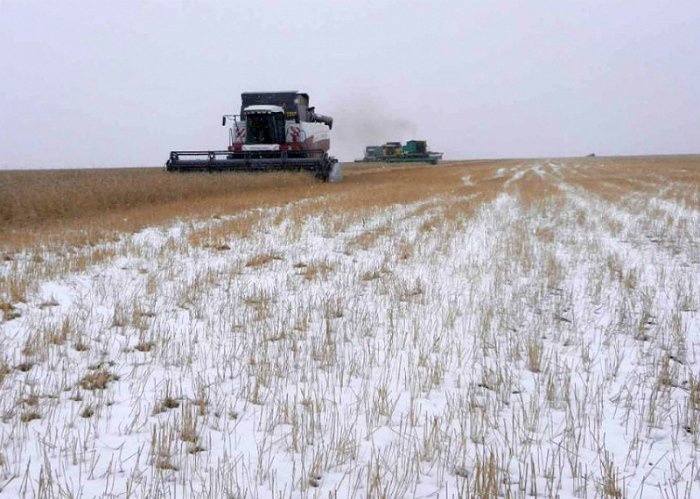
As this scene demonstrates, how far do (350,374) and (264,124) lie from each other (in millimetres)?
20475

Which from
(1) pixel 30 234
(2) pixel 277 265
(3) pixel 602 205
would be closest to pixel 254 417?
(2) pixel 277 265

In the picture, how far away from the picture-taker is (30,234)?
404 inches

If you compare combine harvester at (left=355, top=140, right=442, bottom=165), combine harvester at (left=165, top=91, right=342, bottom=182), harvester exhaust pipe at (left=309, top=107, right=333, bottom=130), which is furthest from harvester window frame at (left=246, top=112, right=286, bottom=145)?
combine harvester at (left=355, top=140, right=442, bottom=165)

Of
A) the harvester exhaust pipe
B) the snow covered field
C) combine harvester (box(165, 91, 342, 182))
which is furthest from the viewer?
the harvester exhaust pipe

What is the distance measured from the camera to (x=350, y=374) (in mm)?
4012

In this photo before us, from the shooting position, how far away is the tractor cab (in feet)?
74.6

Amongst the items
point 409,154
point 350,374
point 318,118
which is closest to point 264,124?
point 318,118

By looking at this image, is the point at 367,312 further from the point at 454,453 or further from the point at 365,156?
the point at 365,156

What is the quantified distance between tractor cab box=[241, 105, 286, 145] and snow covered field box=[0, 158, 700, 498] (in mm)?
15292

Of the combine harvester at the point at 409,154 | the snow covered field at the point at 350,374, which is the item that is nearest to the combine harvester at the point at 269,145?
the snow covered field at the point at 350,374

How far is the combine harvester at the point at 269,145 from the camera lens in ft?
71.3

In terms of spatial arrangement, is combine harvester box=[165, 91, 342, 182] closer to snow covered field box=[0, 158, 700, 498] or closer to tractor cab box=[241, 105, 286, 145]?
tractor cab box=[241, 105, 286, 145]

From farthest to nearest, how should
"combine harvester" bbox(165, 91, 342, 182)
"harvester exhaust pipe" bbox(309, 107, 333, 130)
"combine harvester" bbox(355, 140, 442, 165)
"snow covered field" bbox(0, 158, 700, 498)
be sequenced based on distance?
"combine harvester" bbox(355, 140, 442, 165) → "harvester exhaust pipe" bbox(309, 107, 333, 130) → "combine harvester" bbox(165, 91, 342, 182) → "snow covered field" bbox(0, 158, 700, 498)

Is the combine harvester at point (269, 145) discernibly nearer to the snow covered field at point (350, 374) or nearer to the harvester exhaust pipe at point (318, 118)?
the harvester exhaust pipe at point (318, 118)
